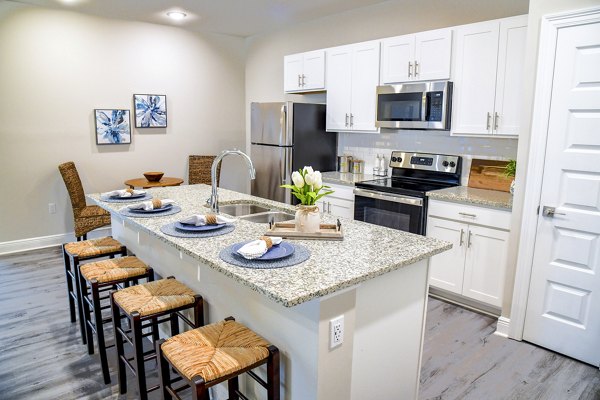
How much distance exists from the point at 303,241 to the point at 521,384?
5.18 ft

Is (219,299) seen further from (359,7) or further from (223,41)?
(223,41)

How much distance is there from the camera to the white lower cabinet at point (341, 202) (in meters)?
4.13

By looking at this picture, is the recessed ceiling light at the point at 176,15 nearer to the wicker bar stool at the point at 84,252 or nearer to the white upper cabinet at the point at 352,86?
the white upper cabinet at the point at 352,86

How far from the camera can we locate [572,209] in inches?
103

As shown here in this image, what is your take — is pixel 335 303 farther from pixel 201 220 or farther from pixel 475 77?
pixel 475 77

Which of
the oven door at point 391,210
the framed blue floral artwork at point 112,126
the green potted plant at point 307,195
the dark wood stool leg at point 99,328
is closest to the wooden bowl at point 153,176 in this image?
the framed blue floral artwork at point 112,126

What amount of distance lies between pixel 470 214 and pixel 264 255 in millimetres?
2098

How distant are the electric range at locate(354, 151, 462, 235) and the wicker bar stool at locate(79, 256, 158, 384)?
2.05 m

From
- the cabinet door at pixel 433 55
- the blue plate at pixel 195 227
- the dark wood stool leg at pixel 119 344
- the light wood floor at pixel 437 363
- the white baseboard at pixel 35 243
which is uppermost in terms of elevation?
the cabinet door at pixel 433 55

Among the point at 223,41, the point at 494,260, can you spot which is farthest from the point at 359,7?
the point at 494,260

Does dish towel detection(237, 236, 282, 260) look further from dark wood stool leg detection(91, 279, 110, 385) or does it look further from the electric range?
the electric range

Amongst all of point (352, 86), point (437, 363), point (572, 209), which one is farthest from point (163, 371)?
point (352, 86)

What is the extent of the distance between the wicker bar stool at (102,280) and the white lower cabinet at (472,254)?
1985mm

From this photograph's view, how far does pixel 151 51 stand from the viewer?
17.8 feet
